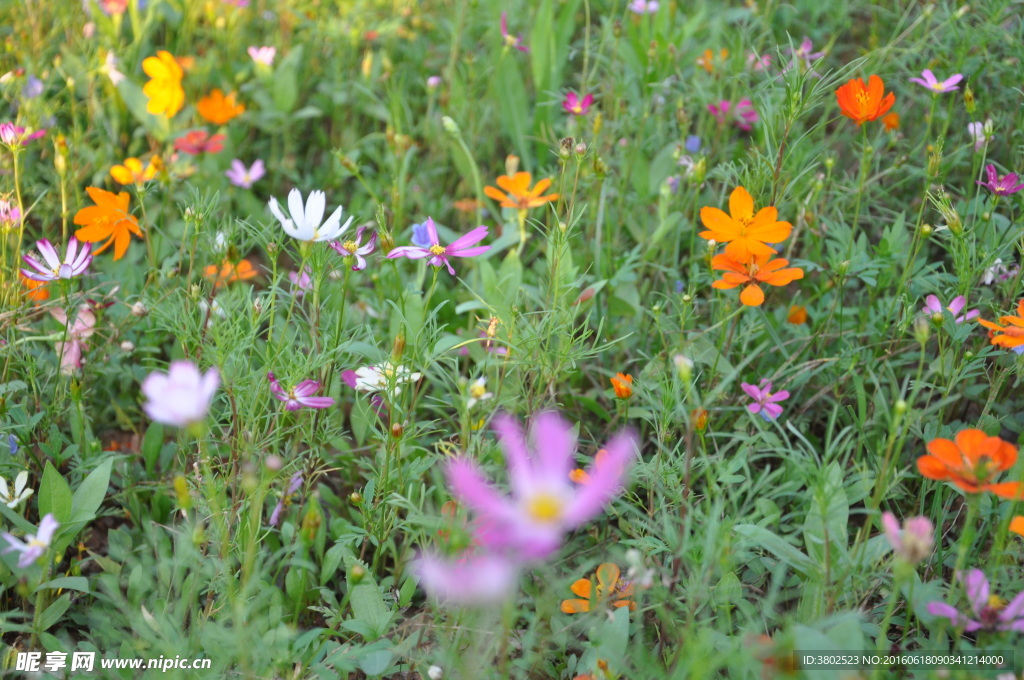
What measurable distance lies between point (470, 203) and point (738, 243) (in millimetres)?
810

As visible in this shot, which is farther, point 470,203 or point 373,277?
point 470,203

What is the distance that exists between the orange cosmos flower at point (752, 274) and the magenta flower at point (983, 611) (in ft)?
1.51

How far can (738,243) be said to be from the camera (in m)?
→ 1.19

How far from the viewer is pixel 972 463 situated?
2.85ft

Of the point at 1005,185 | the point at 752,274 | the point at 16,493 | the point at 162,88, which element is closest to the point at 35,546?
the point at 16,493

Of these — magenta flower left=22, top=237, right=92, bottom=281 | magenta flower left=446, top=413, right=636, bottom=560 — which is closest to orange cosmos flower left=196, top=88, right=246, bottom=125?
magenta flower left=22, top=237, right=92, bottom=281

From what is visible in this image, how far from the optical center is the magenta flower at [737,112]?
5.62 feet

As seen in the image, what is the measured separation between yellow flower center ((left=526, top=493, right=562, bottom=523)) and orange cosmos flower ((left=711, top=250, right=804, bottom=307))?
571 millimetres

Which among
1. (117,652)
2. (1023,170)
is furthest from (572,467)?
(1023,170)

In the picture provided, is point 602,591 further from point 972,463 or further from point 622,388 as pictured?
point 972,463

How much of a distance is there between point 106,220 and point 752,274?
111 centimetres

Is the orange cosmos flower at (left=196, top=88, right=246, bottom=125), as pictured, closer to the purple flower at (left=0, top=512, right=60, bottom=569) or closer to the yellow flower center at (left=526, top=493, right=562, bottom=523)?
the purple flower at (left=0, top=512, right=60, bottom=569)

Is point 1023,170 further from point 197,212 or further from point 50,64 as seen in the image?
point 50,64

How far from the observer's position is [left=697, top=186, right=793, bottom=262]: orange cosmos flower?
3.85ft
